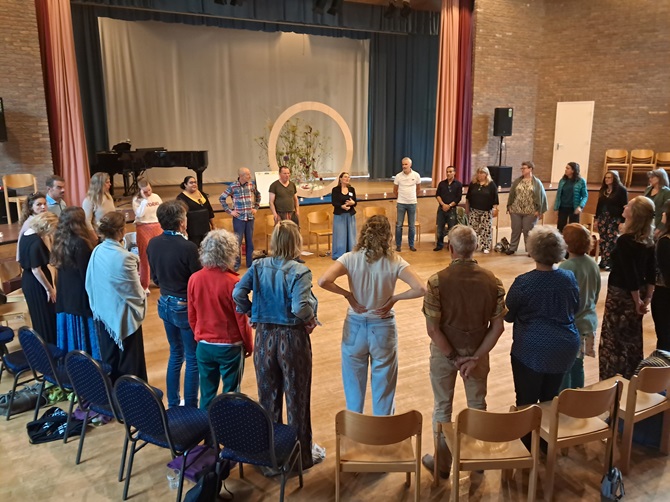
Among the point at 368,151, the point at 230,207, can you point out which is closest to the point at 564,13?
the point at 368,151

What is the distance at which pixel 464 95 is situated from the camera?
1080cm

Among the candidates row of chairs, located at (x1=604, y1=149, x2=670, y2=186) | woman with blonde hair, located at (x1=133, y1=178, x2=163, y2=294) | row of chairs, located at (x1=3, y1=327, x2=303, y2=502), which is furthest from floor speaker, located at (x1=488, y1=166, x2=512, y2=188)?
row of chairs, located at (x1=3, y1=327, x2=303, y2=502)

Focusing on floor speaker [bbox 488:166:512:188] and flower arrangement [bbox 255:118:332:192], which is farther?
floor speaker [bbox 488:166:512:188]

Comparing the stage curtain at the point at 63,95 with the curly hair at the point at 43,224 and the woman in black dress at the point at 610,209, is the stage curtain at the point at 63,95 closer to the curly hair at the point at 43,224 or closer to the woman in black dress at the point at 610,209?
the curly hair at the point at 43,224

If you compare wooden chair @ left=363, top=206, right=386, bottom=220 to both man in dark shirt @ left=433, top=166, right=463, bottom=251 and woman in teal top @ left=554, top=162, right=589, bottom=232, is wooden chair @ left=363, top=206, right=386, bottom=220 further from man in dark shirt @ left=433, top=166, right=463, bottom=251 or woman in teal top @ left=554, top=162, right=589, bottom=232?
woman in teal top @ left=554, top=162, right=589, bottom=232

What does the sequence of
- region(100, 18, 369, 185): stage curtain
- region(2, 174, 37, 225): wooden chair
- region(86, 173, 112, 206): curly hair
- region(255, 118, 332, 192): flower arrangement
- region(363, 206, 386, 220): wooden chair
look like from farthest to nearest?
1. region(100, 18, 369, 185): stage curtain
2. region(255, 118, 332, 192): flower arrangement
3. region(363, 206, 386, 220): wooden chair
4. region(2, 174, 37, 225): wooden chair
5. region(86, 173, 112, 206): curly hair

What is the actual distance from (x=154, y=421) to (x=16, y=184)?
19.7ft

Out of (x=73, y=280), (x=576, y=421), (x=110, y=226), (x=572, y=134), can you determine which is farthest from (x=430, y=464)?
(x=572, y=134)

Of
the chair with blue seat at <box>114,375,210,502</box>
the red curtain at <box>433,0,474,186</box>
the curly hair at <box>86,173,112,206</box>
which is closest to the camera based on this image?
the chair with blue seat at <box>114,375,210,502</box>

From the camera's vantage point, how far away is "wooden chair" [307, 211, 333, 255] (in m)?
8.24

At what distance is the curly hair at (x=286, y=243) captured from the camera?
275 centimetres

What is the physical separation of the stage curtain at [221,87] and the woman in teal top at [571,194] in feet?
25.8

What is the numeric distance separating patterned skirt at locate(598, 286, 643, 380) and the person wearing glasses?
14.2 ft

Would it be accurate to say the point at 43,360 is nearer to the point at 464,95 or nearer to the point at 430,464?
the point at 430,464
